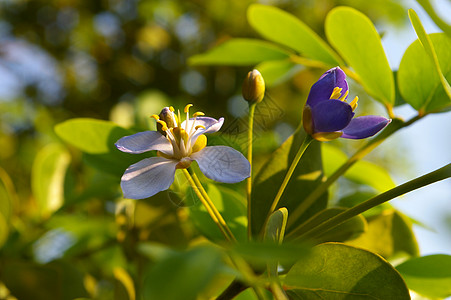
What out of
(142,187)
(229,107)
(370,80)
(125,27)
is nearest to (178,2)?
(125,27)

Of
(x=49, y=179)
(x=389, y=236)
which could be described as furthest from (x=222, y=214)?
(x=49, y=179)

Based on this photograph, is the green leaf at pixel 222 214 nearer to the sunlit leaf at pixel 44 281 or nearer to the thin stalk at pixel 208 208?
the thin stalk at pixel 208 208

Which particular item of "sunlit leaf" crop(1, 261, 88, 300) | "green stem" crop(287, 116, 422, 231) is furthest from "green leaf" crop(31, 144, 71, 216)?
"green stem" crop(287, 116, 422, 231)

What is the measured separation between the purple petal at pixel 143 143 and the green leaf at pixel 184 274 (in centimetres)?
28

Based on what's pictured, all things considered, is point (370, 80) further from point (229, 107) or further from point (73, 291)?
point (229, 107)

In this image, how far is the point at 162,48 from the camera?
301 cm

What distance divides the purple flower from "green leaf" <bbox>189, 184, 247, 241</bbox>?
0.53 ft

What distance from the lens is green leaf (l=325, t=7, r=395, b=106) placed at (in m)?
0.68

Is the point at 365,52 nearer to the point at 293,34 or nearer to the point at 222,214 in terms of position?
the point at 293,34

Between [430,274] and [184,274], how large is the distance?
0.45 m

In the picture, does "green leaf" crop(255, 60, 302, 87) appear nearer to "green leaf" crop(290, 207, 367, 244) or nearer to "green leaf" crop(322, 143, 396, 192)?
"green leaf" crop(322, 143, 396, 192)

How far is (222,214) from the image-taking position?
625mm

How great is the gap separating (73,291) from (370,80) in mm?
611

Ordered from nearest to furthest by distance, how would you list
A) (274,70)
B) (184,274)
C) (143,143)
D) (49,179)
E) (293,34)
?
(184,274)
(143,143)
(293,34)
(274,70)
(49,179)
